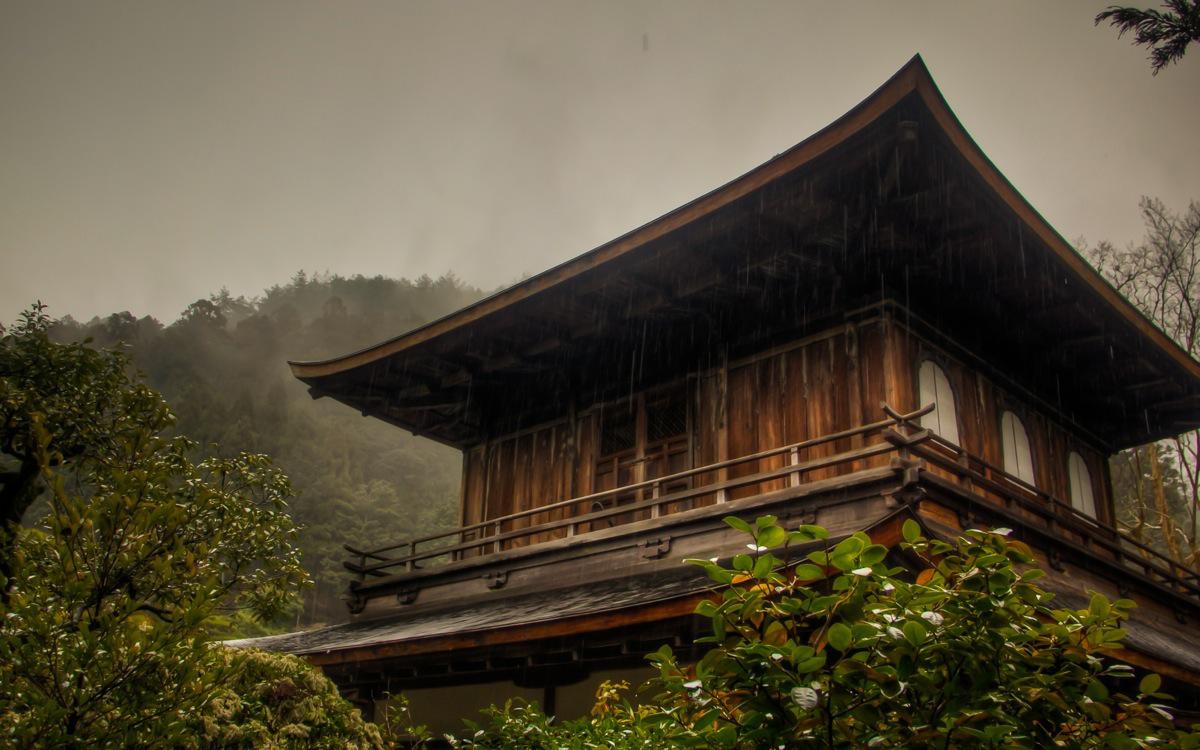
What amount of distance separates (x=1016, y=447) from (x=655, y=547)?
553 centimetres

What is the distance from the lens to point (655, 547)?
938 cm

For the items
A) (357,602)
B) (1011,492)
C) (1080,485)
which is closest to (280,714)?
(1011,492)

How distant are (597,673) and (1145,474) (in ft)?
99.6

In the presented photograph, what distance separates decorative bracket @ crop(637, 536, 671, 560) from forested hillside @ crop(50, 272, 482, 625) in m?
27.9

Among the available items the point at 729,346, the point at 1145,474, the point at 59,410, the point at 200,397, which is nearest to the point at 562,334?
the point at 729,346

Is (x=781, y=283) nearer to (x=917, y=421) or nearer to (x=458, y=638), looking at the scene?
(x=917, y=421)

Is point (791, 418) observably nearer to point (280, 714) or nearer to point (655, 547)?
point (655, 547)

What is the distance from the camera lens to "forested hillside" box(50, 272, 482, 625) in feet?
154

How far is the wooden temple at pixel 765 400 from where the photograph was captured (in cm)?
807

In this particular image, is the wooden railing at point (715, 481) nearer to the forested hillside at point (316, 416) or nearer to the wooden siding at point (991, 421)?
the wooden siding at point (991, 421)

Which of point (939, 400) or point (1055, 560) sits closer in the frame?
point (1055, 560)

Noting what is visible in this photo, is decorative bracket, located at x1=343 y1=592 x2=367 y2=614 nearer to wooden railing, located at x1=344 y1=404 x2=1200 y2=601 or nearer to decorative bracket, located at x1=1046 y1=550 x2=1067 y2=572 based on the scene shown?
wooden railing, located at x1=344 y1=404 x2=1200 y2=601

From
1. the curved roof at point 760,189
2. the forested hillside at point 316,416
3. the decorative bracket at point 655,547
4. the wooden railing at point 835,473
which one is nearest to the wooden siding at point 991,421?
the wooden railing at point 835,473

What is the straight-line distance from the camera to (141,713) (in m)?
3.59
